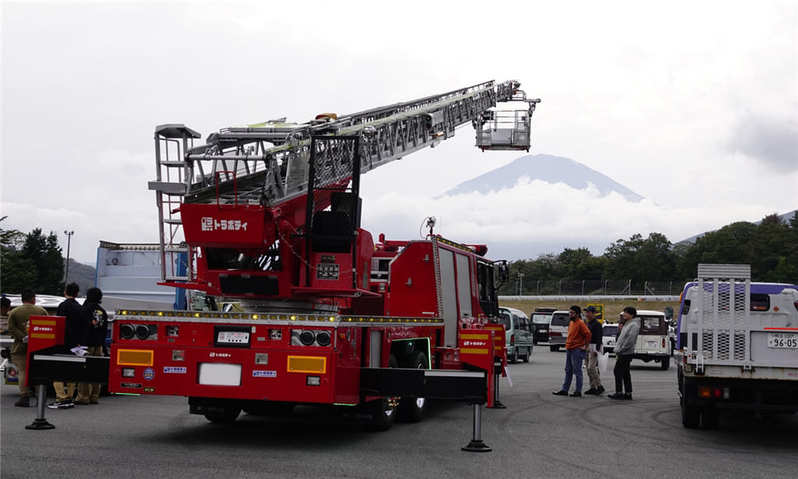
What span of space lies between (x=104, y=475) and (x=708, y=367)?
7174 mm

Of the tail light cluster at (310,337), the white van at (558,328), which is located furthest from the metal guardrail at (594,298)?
the tail light cluster at (310,337)

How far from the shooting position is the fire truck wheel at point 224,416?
11.4 meters

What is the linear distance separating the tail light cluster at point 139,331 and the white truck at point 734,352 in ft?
21.2

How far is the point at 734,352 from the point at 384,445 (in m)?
4.47

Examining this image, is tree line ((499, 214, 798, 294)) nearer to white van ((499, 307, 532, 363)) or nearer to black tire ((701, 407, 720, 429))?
white van ((499, 307, 532, 363))

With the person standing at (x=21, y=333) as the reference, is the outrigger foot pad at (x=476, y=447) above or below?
below

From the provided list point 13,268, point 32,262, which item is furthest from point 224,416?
point 32,262

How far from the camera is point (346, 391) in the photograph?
9.73 meters

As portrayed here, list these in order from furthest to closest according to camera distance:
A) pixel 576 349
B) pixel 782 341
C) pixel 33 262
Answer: pixel 33 262, pixel 576 349, pixel 782 341

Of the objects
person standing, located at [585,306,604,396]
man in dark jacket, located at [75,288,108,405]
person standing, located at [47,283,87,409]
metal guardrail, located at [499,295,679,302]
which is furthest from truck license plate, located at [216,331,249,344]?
metal guardrail, located at [499,295,679,302]

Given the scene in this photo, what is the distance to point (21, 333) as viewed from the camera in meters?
13.5

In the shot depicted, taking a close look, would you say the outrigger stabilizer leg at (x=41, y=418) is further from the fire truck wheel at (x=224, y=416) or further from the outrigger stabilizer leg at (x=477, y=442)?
the outrigger stabilizer leg at (x=477, y=442)

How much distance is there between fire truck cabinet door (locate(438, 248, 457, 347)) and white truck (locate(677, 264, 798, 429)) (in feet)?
11.3

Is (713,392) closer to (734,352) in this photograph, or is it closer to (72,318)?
(734,352)
